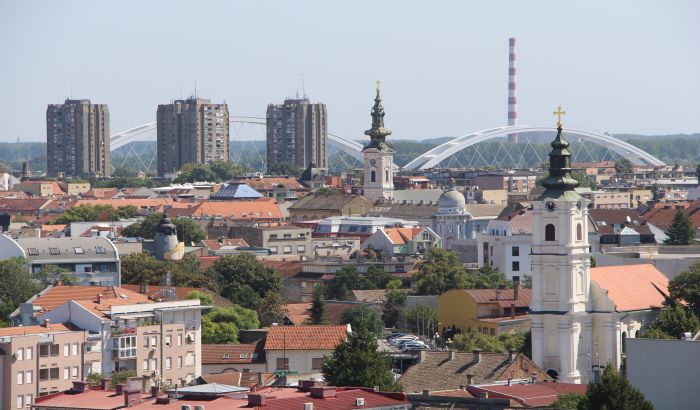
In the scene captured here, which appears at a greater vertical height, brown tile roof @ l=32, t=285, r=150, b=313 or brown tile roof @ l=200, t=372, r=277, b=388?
brown tile roof @ l=32, t=285, r=150, b=313

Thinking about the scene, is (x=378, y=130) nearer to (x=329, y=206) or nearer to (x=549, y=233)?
(x=329, y=206)

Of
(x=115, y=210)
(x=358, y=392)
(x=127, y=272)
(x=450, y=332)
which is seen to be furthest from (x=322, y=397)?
(x=115, y=210)

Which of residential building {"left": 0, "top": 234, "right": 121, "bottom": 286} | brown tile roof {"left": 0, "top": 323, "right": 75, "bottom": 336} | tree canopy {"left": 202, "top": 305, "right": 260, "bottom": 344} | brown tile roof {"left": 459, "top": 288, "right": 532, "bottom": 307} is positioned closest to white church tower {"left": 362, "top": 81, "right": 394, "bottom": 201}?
residential building {"left": 0, "top": 234, "right": 121, "bottom": 286}

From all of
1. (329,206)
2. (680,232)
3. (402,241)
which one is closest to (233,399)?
(680,232)

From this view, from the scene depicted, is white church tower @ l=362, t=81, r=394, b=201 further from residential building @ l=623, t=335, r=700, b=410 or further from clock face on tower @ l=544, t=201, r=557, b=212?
residential building @ l=623, t=335, r=700, b=410

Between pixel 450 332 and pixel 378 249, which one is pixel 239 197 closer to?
pixel 378 249

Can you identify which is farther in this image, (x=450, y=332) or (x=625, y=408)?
(x=450, y=332)
